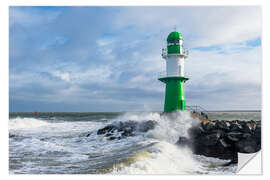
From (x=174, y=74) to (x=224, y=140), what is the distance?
2.90 metres

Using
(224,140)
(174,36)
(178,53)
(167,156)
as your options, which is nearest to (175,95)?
(178,53)

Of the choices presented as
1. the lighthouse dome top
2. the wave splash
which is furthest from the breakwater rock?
the lighthouse dome top

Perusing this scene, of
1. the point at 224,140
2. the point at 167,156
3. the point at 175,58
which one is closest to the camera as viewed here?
the point at 167,156

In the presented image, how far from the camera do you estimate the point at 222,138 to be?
18.9 ft

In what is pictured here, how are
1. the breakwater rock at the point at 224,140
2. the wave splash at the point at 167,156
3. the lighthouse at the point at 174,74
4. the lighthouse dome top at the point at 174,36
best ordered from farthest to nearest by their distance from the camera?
the lighthouse at the point at 174,74, the lighthouse dome top at the point at 174,36, the breakwater rock at the point at 224,140, the wave splash at the point at 167,156

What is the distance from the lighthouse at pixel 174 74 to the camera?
7887 mm

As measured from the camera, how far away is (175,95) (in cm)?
796

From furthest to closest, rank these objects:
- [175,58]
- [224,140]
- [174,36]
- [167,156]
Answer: [175,58]
[174,36]
[224,140]
[167,156]

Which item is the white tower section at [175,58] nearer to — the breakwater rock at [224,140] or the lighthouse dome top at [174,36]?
the lighthouse dome top at [174,36]

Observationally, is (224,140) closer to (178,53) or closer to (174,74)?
(174,74)

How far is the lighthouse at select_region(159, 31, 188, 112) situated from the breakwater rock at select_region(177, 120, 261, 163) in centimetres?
153

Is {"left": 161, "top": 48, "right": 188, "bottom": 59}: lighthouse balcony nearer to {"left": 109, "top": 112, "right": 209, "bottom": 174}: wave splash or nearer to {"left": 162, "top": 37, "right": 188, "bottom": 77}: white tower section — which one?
{"left": 162, "top": 37, "right": 188, "bottom": 77}: white tower section

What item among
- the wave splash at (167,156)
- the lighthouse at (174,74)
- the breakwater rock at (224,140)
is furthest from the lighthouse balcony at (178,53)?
the breakwater rock at (224,140)
